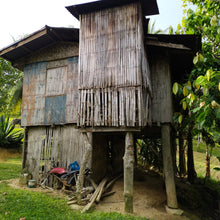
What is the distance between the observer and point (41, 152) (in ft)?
28.7

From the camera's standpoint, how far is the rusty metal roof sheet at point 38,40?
8133mm

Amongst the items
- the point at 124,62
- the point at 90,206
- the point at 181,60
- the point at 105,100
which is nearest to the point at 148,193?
the point at 90,206

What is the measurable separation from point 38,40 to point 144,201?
25.7 ft

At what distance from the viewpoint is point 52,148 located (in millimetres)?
8469

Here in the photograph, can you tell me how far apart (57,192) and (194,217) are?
4845 millimetres

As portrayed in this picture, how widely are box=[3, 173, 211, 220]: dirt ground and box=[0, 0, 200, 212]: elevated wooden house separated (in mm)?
571

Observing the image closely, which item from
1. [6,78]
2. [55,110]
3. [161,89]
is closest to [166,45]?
[161,89]

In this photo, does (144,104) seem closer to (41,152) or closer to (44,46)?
(41,152)

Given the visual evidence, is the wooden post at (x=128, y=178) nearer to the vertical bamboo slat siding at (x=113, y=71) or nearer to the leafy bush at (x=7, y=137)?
the vertical bamboo slat siding at (x=113, y=71)

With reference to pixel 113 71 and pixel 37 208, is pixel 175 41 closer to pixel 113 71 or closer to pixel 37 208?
pixel 113 71

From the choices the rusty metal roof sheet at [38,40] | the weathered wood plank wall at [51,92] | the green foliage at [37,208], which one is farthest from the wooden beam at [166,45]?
the green foliage at [37,208]

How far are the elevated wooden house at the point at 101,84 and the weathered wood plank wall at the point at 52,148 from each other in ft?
0.13

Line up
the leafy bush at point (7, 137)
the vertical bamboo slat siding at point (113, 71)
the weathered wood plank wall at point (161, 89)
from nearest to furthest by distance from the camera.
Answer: the vertical bamboo slat siding at point (113, 71)
the weathered wood plank wall at point (161, 89)
the leafy bush at point (7, 137)

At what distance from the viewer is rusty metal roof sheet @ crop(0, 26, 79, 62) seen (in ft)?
26.7
